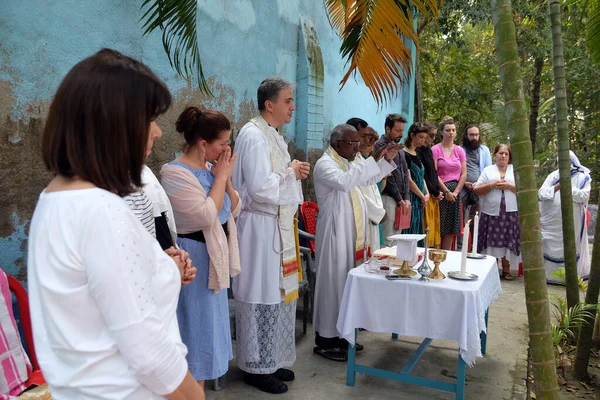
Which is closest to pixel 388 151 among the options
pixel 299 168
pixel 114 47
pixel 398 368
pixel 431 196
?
pixel 299 168

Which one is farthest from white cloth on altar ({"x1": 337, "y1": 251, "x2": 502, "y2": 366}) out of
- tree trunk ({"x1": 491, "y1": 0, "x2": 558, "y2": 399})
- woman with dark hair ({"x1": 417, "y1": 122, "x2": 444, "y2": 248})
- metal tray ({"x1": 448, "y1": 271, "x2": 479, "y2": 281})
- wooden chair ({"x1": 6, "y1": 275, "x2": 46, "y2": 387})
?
woman with dark hair ({"x1": 417, "y1": 122, "x2": 444, "y2": 248})

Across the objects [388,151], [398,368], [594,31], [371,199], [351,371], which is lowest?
[398,368]

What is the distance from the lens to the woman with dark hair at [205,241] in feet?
9.33

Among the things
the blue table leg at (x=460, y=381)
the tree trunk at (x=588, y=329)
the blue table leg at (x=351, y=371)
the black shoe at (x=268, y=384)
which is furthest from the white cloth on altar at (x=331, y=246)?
the tree trunk at (x=588, y=329)

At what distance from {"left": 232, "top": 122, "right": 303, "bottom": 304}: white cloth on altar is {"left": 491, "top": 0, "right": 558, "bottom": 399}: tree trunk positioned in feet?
5.36

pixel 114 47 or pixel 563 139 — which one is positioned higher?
pixel 114 47

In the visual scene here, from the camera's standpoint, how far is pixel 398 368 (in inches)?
159

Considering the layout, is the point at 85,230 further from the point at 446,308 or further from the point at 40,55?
the point at 446,308

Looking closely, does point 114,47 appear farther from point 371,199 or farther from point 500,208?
point 500,208

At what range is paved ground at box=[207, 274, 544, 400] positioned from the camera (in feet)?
11.6

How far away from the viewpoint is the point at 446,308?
3.29 metres

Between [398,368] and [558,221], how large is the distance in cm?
399

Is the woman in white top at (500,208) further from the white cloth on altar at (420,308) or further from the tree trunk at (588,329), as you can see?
the white cloth on altar at (420,308)

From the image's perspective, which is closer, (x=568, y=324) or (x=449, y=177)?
(x=568, y=324)
